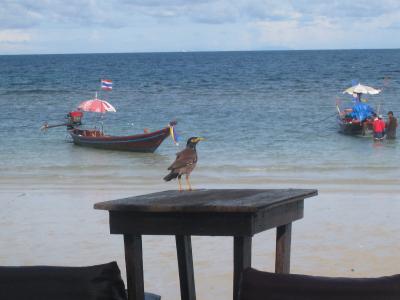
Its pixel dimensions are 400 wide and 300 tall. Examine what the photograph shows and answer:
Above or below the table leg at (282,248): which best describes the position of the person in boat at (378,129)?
below

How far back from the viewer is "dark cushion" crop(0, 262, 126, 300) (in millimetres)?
4266

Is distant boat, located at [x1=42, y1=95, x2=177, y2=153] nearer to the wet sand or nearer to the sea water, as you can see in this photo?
the sea water

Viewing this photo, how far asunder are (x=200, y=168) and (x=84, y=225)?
27.9 feet

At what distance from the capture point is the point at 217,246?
973 centimetres

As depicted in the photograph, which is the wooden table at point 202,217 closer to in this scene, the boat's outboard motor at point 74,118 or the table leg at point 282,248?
the table leg at point 282,248

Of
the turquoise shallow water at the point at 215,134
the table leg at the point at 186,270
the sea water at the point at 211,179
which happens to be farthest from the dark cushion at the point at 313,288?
the turquoise shallow water at the point at 215,134

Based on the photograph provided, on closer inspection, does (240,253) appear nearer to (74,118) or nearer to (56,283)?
(56,283)

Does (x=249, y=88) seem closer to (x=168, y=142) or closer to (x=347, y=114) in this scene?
(x=347, y=114)

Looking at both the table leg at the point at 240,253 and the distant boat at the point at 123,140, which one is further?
the distant boat at the point at 123,140

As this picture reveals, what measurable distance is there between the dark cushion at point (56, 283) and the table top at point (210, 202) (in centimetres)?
52

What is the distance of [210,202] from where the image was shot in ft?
15.6

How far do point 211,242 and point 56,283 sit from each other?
5.72m

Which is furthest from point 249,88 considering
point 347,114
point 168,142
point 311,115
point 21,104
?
point 168,142

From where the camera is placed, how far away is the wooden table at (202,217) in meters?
4.66
